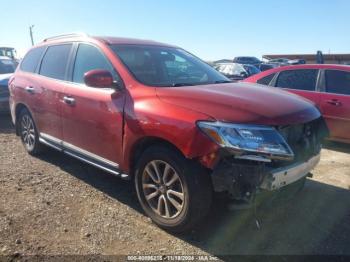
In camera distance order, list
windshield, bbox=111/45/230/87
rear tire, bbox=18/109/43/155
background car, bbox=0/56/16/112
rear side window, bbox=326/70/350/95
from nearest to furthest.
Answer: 1. windshield, bbox=111/45/230/87
2. rear tire, bbox=18/109/43/155
3. rear side window, bbox=326/70/350/95
4. background car, bbox=0/56/16/112

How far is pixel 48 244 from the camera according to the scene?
3225 mm

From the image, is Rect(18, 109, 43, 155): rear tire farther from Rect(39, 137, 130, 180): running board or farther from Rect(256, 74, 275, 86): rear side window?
Rect(256, 74, 275, 86): rear side window

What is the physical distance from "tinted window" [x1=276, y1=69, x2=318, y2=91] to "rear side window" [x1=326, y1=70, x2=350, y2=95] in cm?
24

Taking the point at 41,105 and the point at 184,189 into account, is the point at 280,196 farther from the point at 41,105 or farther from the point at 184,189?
the point at 41,105

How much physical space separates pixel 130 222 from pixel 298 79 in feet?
15.5

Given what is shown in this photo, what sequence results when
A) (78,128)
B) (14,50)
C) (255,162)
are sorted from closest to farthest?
(255,162)
(78,128)
(14,50)

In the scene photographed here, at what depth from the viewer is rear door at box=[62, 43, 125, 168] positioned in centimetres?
376

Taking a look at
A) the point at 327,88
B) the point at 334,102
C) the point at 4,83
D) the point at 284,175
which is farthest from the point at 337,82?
the point at 4,83

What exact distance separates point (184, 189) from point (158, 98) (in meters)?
0.88

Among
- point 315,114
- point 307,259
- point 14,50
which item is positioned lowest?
point 14,50

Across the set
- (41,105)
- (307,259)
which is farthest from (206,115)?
(41,105)

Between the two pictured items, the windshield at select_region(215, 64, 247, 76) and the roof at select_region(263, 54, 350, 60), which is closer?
the windshield at select_region(215, 64, 247, 76)

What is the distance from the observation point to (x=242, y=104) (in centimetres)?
318

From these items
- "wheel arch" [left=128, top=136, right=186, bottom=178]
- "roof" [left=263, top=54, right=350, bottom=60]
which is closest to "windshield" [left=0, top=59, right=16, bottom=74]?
"wheel arch" [left=128, top=136, right=186, bottom=178]
